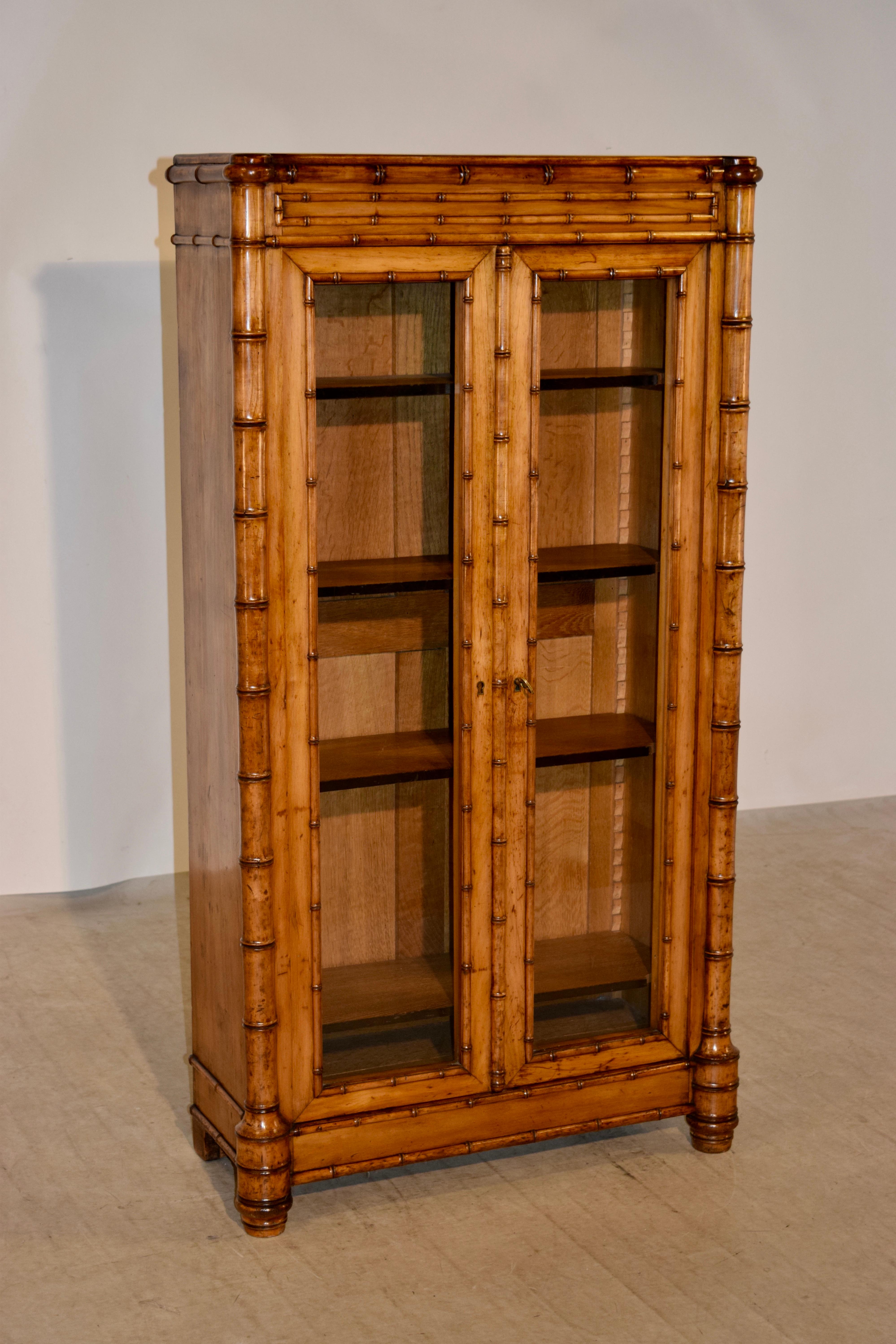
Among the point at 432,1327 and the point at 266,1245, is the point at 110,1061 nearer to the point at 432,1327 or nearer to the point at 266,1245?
the point at 266,1245

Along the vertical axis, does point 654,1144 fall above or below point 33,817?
below

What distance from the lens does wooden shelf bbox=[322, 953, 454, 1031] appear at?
2.93 m

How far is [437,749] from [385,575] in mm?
331

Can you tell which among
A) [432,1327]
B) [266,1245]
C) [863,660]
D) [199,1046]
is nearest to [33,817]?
[199,1046]

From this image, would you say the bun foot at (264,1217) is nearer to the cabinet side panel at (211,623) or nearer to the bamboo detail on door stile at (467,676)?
the cabinet side panel at (211,623)

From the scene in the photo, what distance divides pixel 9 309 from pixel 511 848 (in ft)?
7.26

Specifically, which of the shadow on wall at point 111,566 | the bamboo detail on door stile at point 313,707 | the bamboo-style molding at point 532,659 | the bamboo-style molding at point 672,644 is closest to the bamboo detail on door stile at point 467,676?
the bamboo-style molding at point 532,659

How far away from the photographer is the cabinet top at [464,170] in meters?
2.53

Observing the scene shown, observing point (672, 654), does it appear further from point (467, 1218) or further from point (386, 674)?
point (467, 1218)

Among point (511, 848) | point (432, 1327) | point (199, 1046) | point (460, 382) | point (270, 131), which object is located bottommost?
point (432, 1327)

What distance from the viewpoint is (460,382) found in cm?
273

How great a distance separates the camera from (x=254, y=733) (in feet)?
8.82

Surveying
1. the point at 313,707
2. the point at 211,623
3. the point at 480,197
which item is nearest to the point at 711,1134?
the point at 313,707

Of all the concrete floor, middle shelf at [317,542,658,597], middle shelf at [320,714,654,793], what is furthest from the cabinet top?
the concrete floor
